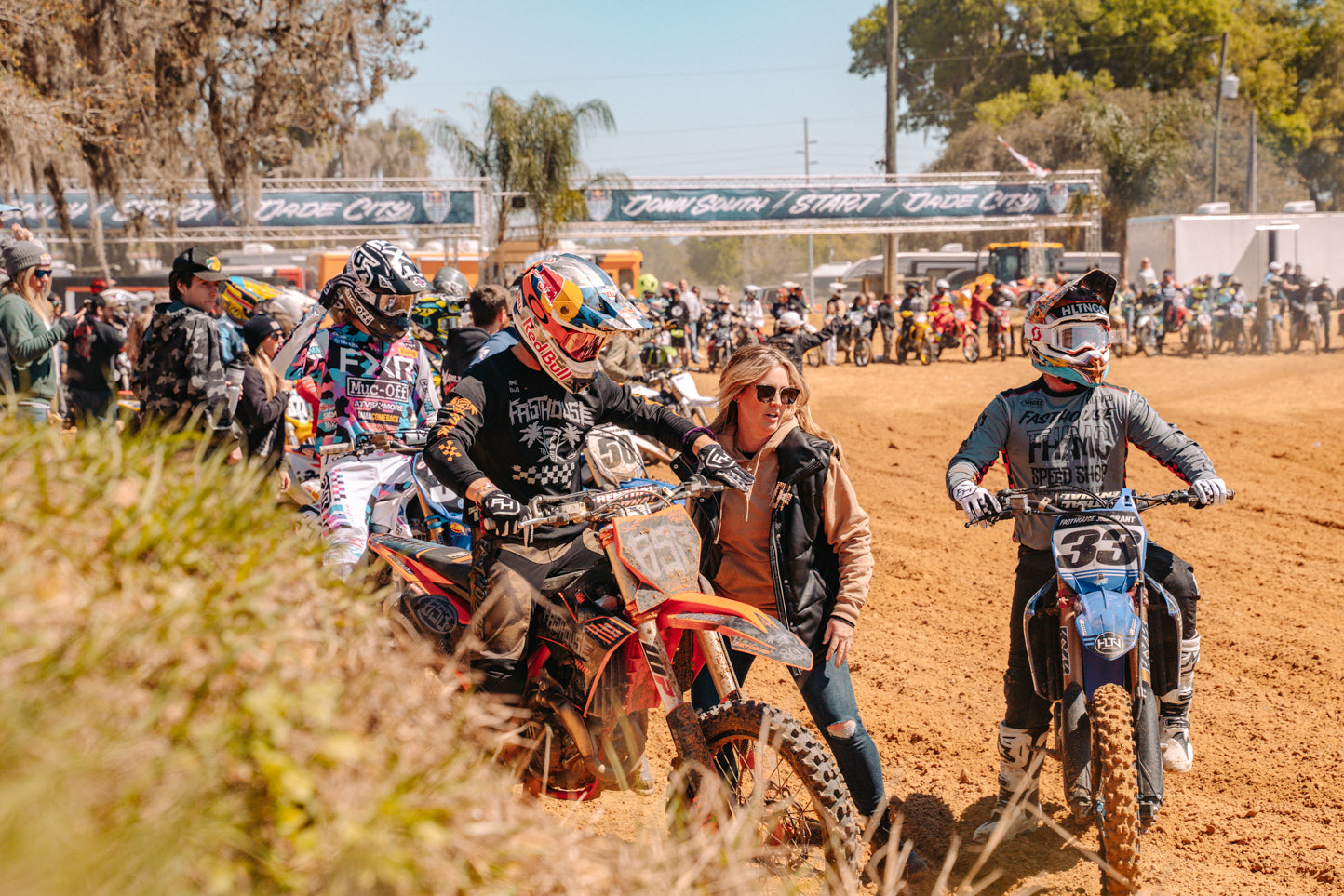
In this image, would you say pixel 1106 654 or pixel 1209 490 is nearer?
pixel 1106 654

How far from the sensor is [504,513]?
3471mm

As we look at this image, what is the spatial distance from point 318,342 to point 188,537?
11.5 ft

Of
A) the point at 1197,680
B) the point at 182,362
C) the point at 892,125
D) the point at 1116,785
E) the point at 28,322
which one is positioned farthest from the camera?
A: the point at 892,125

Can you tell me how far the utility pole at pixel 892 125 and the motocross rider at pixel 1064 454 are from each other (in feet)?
92.1

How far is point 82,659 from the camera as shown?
1753mm

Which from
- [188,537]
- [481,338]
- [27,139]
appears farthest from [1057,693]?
[27,139]

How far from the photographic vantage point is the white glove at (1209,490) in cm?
416

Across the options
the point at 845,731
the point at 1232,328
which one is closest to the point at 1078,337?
the point at 845,731

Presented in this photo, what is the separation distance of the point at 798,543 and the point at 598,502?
2.91 feet

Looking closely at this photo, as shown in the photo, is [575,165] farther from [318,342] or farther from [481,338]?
[318,342]

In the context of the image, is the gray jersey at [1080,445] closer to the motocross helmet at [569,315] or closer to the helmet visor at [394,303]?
the motocross helmet at [569,315]

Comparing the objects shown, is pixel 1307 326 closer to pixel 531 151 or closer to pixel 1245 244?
pixel 1245 244

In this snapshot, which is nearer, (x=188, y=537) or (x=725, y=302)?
(x=188, y=537)

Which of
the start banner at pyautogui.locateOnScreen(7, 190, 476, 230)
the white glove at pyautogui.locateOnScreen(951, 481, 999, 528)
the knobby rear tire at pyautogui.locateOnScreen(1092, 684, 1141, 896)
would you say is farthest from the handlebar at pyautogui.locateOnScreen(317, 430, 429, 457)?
the start banner at pyautogui.locateOnScreen(7, 190, 476, 230)
